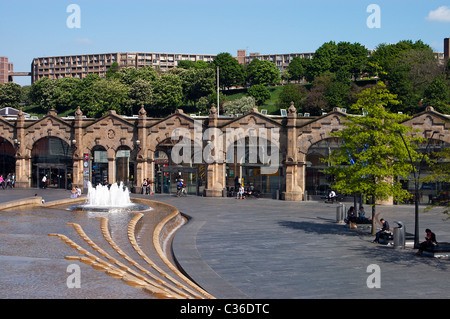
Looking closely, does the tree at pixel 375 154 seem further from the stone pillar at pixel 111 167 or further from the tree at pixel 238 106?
the tree at pixel 238 106

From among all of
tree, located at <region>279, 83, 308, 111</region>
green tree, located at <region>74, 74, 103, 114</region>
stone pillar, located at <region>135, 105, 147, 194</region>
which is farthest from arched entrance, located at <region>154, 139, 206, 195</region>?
green tree, located at <region>74, 74, 103, 114</region>

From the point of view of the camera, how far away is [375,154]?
29.8m

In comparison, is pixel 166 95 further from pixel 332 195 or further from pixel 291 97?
pixel 332 195

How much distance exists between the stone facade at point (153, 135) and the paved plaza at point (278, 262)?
1366cm

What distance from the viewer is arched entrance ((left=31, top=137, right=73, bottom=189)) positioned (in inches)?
2261

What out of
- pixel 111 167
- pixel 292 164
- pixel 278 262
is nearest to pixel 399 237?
pixel 278 262

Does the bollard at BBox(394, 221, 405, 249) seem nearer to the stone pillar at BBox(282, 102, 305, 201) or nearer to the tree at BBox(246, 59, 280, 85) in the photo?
the stone pillar at BBox(282, 102, 305, 201)

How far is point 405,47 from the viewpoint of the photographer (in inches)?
5032

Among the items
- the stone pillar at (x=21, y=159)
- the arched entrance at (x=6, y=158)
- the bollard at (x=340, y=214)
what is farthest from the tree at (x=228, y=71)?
the bollard at (x=340, y=214)

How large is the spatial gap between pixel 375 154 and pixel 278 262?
1147 centimetres

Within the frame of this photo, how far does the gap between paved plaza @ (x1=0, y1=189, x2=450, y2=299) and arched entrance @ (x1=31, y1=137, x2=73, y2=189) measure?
27062mm

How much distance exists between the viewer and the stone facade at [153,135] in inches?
1913
